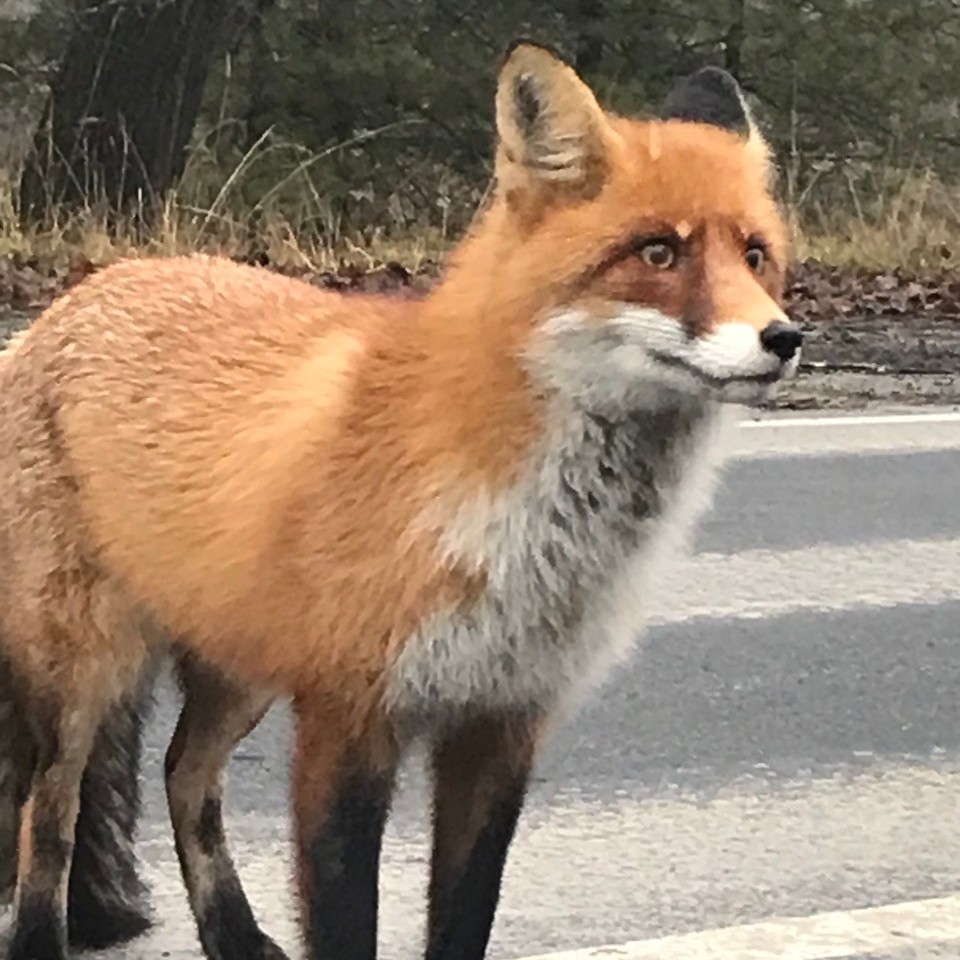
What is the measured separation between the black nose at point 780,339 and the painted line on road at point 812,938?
1.49m

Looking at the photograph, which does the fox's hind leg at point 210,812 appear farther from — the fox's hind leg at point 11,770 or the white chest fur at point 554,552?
the white chest fur at point 554,552

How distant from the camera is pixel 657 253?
335cm

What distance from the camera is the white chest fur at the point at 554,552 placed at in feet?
11.3

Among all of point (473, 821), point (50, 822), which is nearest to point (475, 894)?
point (473, 821)

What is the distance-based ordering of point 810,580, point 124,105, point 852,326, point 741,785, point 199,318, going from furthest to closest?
point 124,105, point 852,326, point 810,580, point 741,785, point 199,318

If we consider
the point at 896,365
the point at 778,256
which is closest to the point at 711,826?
the point at 778,256

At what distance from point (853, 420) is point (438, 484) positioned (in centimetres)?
677

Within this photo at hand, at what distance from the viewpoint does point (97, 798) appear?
13.6 ft

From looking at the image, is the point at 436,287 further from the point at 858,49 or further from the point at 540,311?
the point at 858,49

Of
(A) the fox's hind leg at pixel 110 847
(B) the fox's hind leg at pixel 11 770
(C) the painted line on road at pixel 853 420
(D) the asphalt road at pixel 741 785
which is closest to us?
(B) the fox's hind leg at pixel 11 770

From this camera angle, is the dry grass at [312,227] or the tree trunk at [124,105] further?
the tree trunk at [124,105]

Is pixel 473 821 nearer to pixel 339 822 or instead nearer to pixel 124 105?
pixel 339 822

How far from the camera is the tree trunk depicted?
44.1 feet

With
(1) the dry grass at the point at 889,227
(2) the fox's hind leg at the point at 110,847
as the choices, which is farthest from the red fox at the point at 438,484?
(1) the dry grass at the point at 889,227
